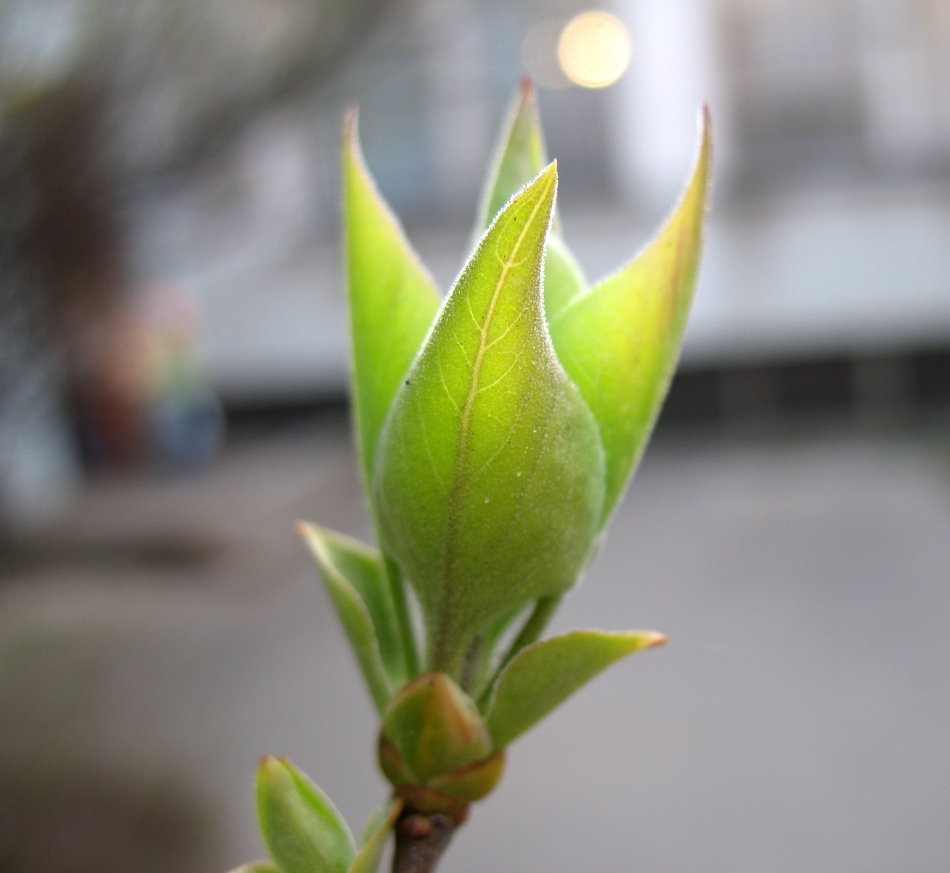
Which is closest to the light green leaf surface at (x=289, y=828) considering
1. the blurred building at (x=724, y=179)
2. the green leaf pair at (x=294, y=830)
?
the green leaf pair at (x=294, y=830)

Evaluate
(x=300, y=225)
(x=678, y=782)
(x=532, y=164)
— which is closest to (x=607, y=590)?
(x=678, y=782)

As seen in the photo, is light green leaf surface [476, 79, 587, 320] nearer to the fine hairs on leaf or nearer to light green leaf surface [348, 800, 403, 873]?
the fine hairs on leaf

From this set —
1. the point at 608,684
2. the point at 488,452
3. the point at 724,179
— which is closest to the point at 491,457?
the point at 488,452

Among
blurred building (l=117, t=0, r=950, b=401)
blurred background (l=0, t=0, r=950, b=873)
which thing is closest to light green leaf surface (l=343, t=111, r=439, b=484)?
blurred background (l=0, t=0, r=950, b=873)

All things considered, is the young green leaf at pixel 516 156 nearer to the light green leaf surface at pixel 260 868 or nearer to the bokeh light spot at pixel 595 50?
the light green leaf surface at pixel 260 868

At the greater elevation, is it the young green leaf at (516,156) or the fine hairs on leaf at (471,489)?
the young green leaf at (516,156)

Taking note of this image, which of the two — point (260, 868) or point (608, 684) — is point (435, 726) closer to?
point (260, 868)

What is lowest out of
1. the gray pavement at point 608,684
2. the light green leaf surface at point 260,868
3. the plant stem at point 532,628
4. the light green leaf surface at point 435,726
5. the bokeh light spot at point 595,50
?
the gray pavement at point 608,684

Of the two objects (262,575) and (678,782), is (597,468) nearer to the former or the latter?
(678,782)
